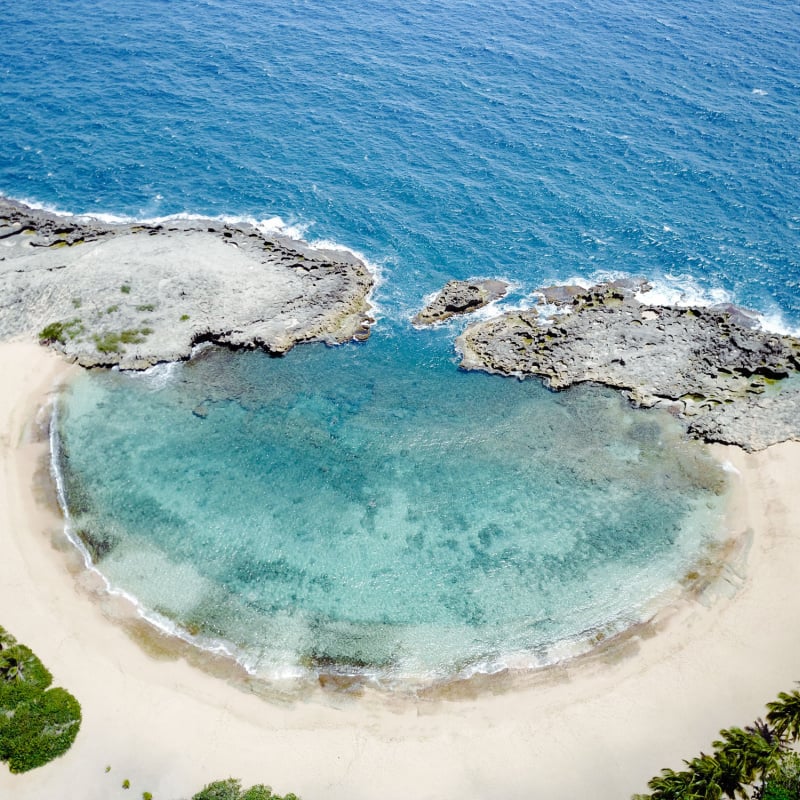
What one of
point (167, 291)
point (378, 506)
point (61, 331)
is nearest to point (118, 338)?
point (61, 331)

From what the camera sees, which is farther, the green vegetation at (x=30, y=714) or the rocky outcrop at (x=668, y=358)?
the rocky outcrop at (x=668, y=358)

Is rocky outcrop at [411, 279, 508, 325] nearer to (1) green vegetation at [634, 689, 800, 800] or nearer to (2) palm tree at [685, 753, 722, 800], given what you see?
(1) green vegetation at [634, 689, 800, 800]

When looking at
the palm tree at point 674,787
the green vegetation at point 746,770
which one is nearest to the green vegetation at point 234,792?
the palm tree at point 674,787

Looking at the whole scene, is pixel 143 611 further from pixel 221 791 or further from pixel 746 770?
pixel 746 770

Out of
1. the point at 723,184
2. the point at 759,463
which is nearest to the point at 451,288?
the point at 759,463

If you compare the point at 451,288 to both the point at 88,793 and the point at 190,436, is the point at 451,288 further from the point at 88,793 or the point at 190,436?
the point at 88,793

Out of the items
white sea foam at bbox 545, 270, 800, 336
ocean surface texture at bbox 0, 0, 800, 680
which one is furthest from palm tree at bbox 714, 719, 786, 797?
white sea foam at bbox 545, 270, 800, 336

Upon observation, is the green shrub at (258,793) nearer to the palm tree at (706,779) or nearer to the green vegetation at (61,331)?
the palm tree at (706,779)
